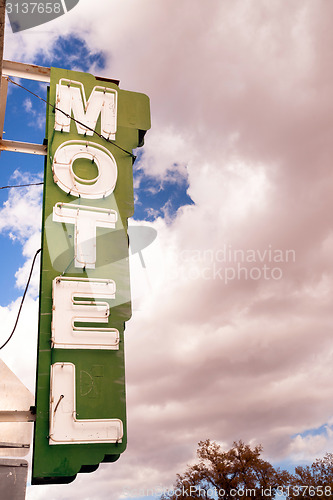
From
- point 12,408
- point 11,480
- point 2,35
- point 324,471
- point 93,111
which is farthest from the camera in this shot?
point 324,471

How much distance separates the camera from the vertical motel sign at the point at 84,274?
33.6 ft

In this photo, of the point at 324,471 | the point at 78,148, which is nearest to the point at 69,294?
the point at 78,148

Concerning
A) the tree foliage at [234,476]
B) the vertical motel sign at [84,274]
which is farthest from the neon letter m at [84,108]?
the tree foliage at [234,476]

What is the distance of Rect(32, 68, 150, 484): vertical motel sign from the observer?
10.2 meters

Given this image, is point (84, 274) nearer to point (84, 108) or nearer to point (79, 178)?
point (79, 178)

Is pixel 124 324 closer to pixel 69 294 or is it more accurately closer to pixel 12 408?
pixel 69 294

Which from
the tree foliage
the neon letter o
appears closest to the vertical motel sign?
the neon letter o

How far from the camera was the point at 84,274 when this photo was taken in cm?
1182

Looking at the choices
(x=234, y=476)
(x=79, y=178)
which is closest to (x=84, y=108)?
Answer: (x=79, y=178)

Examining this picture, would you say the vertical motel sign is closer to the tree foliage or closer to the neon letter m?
the neon letter m

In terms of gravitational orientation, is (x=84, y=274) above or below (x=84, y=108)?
below

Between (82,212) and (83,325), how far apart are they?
3023mm

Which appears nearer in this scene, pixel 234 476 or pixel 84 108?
pixel 84 108

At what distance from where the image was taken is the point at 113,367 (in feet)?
36.4
